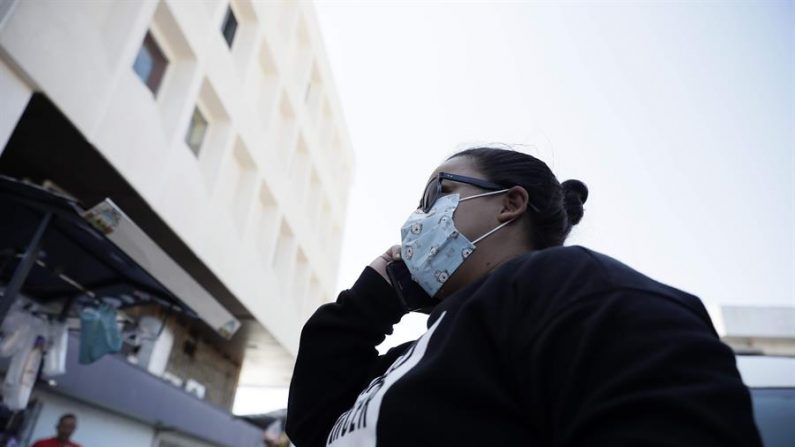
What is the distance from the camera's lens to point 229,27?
34.1 feet

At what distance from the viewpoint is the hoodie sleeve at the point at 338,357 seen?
4.23ft

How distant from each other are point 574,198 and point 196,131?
8845mm

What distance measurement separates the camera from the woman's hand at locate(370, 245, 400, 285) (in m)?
1.59

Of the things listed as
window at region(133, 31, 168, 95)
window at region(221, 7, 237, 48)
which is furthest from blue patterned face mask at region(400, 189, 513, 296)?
window at region(221, 7, 237, 48)

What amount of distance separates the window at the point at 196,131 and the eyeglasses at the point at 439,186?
8.26 meters

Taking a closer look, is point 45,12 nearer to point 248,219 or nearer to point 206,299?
point 206,299

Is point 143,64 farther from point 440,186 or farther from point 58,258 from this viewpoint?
point 440,186

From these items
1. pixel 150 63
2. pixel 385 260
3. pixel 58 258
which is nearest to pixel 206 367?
pixel 58 258

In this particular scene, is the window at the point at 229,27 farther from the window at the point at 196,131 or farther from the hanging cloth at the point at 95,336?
the hanging cloth at the point at 95,336

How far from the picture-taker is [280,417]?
1102cm

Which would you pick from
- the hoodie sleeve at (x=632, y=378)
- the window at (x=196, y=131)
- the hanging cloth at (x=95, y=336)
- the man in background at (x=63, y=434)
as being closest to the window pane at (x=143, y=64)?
the window at (x=196, y=131)

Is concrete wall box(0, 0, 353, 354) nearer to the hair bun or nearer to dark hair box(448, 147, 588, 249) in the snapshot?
dark hair box(448, 147, 588, 249)

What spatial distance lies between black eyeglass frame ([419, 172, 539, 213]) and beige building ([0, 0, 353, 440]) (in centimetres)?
431

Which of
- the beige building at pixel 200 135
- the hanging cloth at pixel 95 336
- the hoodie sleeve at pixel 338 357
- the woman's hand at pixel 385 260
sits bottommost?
the hoodie sleeve at pixel 338 357
